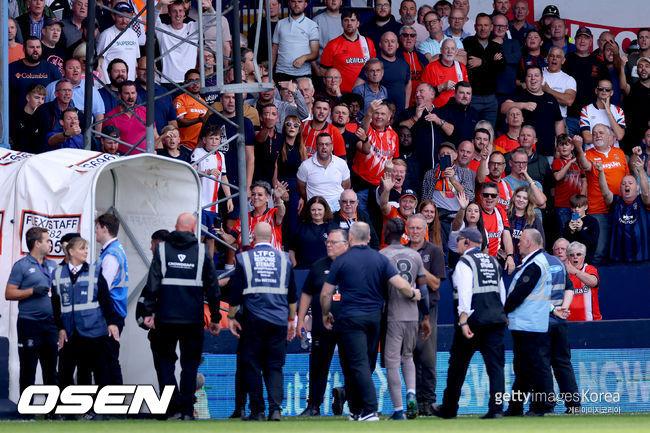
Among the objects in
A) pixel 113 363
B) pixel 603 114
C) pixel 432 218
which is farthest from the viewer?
pixel 603 114

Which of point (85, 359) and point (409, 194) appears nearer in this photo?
point (85, 359)

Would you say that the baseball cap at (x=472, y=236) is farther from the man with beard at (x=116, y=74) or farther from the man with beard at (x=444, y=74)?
the man with beard at (x=444, y=74)

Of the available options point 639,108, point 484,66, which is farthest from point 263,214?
point 639,108

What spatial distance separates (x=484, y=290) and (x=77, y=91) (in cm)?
679

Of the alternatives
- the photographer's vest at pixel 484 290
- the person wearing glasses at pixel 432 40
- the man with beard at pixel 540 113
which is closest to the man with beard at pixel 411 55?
the person wearing glasses at pixel 432 40

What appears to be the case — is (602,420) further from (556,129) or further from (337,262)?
(556,129)

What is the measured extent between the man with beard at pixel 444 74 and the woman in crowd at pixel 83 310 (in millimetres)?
8109

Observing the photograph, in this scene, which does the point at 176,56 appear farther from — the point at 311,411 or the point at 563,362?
the point at 563,362

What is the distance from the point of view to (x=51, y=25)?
638 inches

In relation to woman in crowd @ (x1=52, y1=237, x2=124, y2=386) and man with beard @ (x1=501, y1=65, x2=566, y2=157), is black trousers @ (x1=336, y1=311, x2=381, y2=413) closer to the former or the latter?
woman in crowd @ (x1=52, y1=237, x2=124, y2=386)

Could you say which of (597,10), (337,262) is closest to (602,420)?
(337,262)

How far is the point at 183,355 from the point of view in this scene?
10.8 m

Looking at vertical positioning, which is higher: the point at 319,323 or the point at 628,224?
the point at 628,224

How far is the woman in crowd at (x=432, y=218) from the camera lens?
14703mm
